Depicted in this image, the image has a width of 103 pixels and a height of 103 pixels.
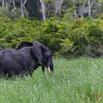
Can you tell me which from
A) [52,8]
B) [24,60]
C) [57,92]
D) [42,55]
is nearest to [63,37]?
[42,55]

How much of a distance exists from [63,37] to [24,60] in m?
6.54

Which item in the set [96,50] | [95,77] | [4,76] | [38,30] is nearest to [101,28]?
[96,50]

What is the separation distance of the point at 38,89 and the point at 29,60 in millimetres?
Answer: 2201

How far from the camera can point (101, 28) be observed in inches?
502

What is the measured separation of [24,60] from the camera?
668cm

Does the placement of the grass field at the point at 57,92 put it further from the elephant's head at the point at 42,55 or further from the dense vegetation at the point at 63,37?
the dense vegetation at the point at 63,37

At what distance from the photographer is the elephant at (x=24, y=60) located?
256 inches

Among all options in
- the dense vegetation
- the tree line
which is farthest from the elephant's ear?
the tree line

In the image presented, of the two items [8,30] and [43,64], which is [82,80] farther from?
[8,30]

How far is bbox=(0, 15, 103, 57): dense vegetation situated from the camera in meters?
12.7

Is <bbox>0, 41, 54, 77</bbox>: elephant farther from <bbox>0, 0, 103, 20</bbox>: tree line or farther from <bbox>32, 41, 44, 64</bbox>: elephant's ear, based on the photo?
<bbox>0, 0, 103, 20</bbox>: tree line

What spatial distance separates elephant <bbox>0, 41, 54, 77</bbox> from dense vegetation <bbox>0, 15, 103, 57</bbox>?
5261 millimetres

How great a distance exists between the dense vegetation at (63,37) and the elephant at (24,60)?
207 inches

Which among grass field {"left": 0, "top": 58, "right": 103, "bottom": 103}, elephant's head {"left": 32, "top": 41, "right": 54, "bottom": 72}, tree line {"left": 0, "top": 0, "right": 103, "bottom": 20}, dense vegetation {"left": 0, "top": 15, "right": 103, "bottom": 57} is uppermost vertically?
grass field {"left": 0, "top": 58, "right": 103, "bottom": 103}
